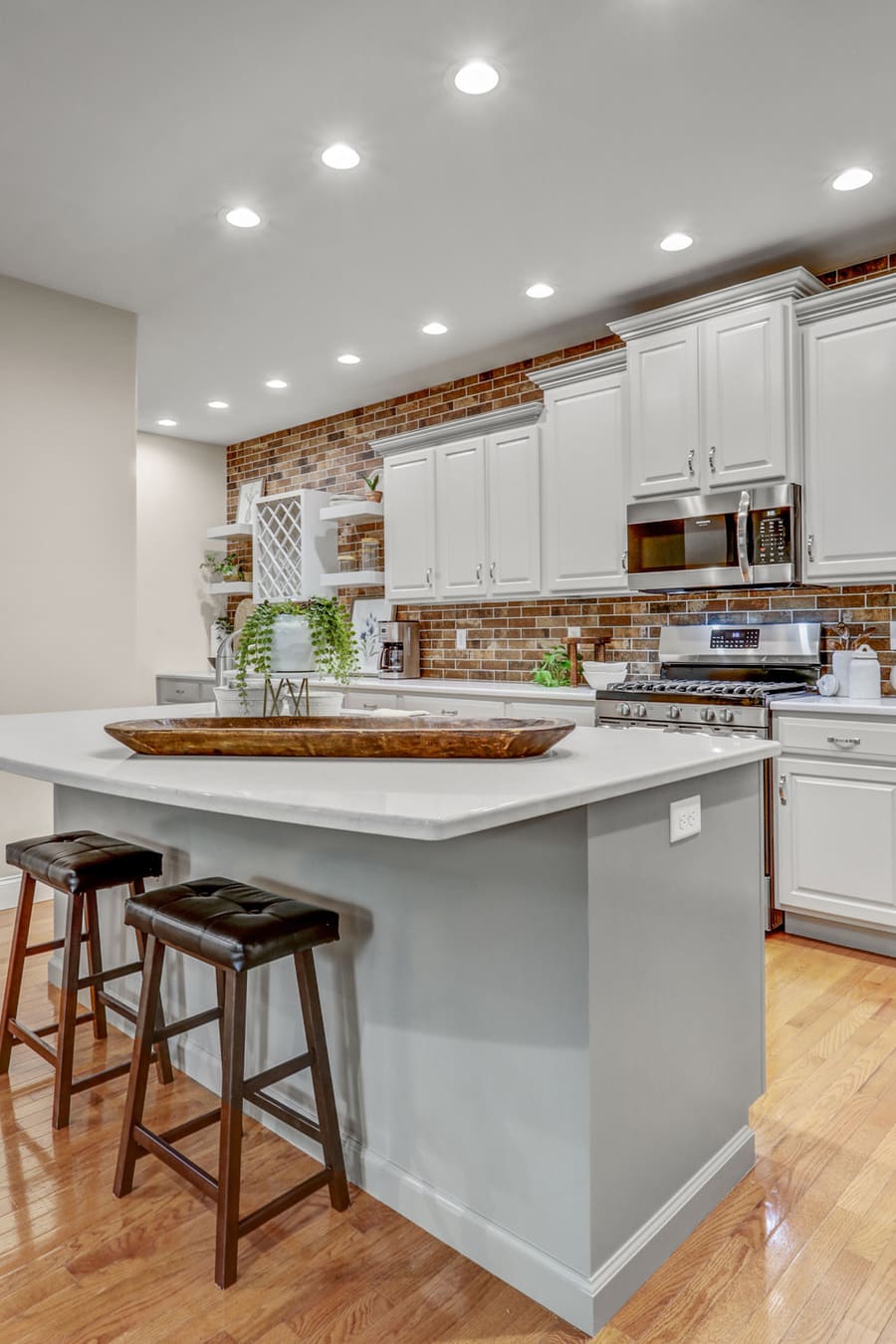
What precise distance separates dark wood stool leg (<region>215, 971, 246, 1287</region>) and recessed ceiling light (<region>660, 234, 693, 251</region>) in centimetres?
309

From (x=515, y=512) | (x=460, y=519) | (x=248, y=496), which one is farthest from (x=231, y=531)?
(x=515, y=512)

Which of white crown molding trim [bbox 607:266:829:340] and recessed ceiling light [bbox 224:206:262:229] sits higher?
recessed ceiling light [bbox 224:206:262:229]

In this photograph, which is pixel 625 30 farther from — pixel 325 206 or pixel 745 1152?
pixel 745 1152

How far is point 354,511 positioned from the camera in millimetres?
5207

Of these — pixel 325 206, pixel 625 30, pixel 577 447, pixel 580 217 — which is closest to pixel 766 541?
pixel 577 447

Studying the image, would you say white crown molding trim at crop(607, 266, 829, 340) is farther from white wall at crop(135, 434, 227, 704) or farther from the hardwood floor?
white wall at crop(135, 434, 227, 704)

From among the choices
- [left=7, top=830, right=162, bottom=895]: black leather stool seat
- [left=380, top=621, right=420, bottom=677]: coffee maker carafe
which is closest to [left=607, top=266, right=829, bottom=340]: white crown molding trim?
[left=380, top=621, right=420, bottom=677]: coffee maker carafe

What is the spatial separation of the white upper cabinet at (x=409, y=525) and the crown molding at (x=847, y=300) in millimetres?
2109

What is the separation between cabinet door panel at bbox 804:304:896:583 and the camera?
124 inches

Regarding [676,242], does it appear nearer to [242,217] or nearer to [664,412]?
[664,412]

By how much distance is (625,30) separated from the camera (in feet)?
7.19

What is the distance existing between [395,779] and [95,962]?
140cm

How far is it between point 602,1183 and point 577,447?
331 cm

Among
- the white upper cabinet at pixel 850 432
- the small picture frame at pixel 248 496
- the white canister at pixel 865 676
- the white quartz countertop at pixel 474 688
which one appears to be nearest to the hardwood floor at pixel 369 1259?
the white canister at pixel 865 676
